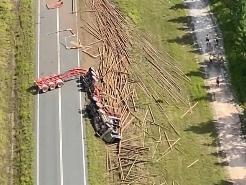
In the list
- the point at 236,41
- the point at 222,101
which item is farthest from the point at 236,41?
the point at 222,101

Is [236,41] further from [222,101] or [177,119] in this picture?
[177,119]

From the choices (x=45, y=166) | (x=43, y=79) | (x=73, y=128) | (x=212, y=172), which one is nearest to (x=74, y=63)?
(x=43, y=79)

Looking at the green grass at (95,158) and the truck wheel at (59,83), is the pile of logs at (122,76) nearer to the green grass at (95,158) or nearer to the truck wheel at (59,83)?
the green grass at (95,158)

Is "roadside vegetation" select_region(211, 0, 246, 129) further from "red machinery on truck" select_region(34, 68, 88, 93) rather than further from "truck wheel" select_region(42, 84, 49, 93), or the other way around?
"truck wheel" select_region(42, 84, 49, 93)

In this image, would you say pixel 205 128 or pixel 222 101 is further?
pixel 222 101

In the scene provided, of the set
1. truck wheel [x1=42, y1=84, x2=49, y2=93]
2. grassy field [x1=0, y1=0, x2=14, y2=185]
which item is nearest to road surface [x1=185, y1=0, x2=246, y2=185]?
truck wheel [x1=42, y1=84, x2=49, y2=93]

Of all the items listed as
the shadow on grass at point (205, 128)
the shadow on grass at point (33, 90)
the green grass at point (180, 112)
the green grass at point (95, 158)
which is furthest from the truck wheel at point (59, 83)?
the shadow on grass at point (205, 128)
